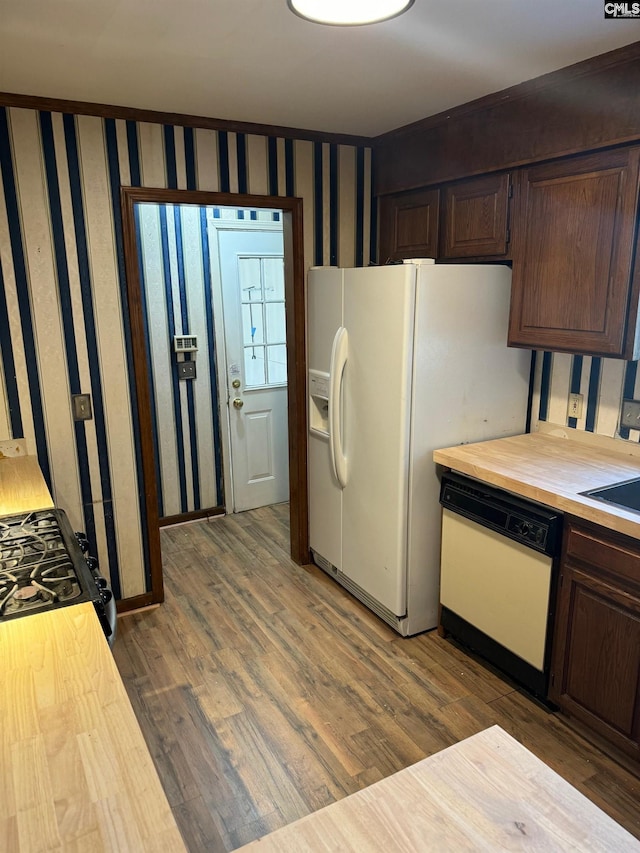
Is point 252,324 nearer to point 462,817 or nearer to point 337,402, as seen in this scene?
point 337,402

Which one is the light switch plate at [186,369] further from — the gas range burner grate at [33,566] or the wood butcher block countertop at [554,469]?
the gas range burner grate at [33,566]

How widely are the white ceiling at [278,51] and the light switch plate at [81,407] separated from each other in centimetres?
127

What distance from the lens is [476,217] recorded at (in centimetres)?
274

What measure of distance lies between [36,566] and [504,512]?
1.63m

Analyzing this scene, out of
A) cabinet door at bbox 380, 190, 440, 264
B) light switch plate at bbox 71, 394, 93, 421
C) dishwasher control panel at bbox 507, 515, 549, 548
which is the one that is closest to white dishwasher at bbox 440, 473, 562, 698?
dishwasher control panel at bbox 507, 515, 549, 548

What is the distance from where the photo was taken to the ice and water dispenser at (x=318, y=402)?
10.7 ft

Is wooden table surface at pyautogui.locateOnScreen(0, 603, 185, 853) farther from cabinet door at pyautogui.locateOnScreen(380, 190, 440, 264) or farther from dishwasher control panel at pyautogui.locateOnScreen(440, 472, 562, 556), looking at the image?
cabinet door at pyautogui.locateOnScreen(380, 190, 440, 264)

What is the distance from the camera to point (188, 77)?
2.26 meters

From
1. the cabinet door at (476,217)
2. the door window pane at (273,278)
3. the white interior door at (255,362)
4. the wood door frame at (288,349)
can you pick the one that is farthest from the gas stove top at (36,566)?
the door window pane at (273,278)

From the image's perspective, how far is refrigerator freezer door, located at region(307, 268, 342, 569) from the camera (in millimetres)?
3072

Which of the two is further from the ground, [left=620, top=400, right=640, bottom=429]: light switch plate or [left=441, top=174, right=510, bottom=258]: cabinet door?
[left=441, top=174, right=510, bottom=258]: cabinet door

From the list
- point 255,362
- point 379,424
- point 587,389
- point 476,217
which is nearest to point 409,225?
point 476,217

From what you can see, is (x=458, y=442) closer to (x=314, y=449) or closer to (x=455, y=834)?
(x=314, y=449)

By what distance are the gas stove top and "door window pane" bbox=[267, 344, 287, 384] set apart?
252cm
